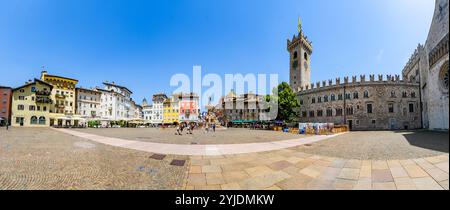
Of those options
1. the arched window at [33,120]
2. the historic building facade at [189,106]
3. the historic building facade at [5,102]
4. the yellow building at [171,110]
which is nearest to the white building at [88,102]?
the arched window at [33,120]

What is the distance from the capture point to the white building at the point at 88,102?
54.0m

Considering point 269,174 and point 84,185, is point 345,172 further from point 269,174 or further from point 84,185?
point 84,185

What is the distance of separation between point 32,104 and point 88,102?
1261 centimetres

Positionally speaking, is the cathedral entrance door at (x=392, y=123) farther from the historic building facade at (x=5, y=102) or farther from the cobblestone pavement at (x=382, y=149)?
the historic building facade at (x=5, y=102)

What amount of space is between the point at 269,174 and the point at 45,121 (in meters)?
61.9

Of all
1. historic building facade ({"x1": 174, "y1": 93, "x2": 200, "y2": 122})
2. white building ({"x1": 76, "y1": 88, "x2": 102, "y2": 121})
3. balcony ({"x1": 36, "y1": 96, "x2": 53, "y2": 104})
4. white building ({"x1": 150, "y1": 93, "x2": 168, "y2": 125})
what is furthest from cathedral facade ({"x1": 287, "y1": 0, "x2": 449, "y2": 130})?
balcony ({"x1": 36, "y1": 96, "x2": 53, "y2": 104})

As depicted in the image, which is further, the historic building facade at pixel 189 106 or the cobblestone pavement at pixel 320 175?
the historic building facade at pixel 189 106

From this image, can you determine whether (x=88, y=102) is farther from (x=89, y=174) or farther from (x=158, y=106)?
(x=89, y=174)

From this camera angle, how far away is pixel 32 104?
4425 cm

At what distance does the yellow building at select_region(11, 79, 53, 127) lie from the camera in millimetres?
42562

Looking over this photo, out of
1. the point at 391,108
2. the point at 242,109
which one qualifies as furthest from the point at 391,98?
the point at 242,109

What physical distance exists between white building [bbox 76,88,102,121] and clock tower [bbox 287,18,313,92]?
64.1 metres

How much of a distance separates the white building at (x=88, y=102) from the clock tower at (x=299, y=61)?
64.1 meters

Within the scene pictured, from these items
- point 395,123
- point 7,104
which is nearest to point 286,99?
point 395,123
